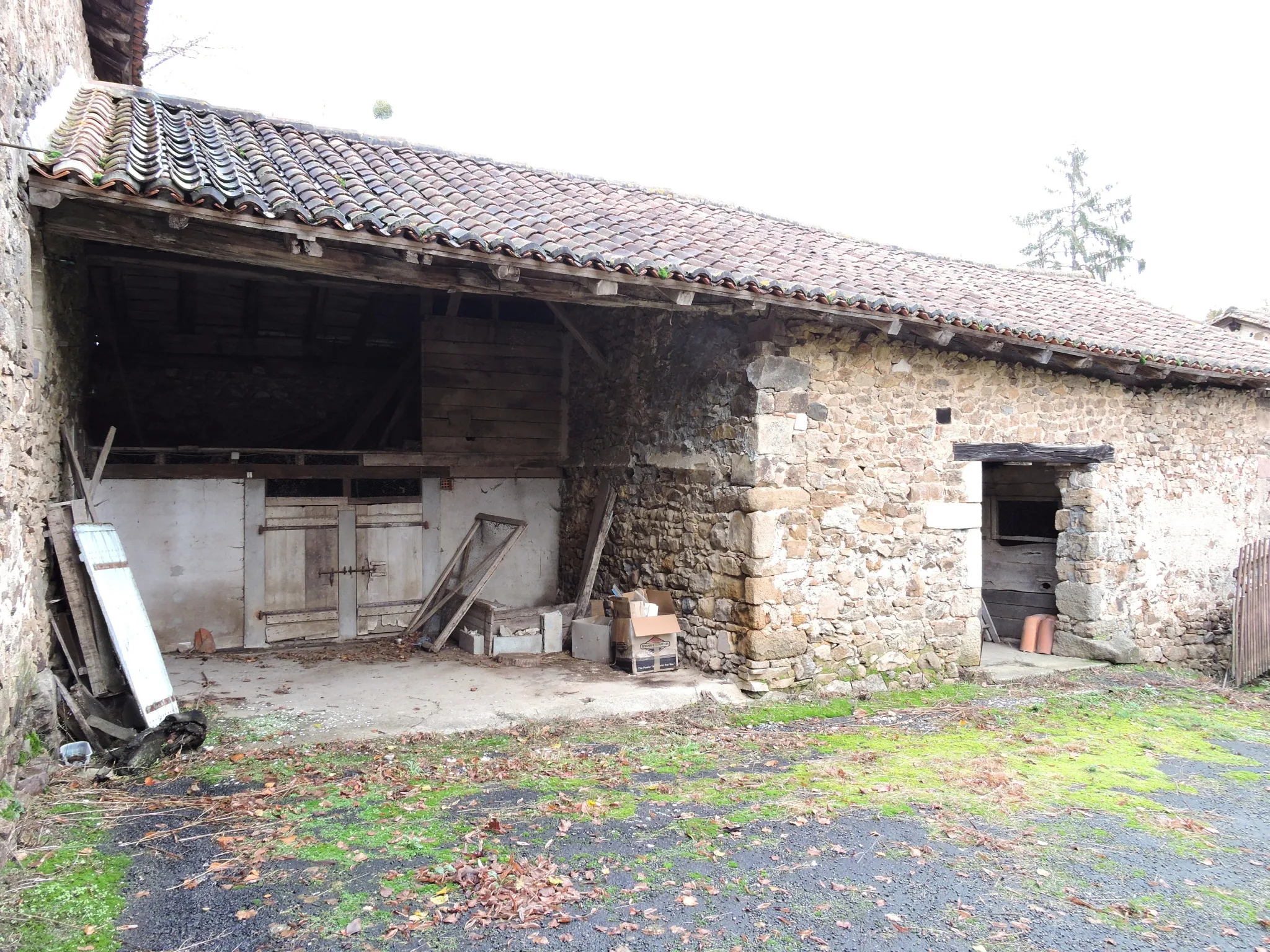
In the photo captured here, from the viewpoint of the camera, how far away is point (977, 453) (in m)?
7.88

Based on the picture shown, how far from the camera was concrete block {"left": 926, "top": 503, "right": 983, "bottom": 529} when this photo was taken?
766 centimetres

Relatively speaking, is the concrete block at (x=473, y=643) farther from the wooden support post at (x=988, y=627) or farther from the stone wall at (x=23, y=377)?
the wooden support post at (x=988, y=627)

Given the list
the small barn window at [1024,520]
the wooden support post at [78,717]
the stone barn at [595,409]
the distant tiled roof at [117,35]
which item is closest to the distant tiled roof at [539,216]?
the stone barn at [595,409]

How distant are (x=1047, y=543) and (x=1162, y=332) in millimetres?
2819

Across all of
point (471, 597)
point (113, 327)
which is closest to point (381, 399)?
point (113, 327)

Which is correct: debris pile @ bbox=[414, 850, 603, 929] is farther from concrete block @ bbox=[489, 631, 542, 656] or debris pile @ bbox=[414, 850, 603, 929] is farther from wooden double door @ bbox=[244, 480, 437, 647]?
wooden double door @ bbox=[244, 480, 437, 647]

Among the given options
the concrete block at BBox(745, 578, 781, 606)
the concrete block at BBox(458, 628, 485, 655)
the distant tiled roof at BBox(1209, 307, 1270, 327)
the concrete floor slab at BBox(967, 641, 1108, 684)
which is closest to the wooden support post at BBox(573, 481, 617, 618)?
the concrete block at BBox(458, 628, 485, 655)

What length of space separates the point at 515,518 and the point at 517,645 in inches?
76.7

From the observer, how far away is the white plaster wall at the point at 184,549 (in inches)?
313

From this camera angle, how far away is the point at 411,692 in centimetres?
659

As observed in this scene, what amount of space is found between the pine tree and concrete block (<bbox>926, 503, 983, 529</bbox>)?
22.0m

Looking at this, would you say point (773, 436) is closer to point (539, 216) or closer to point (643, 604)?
point (643, 604)

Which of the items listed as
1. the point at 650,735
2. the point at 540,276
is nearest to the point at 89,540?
the point at 540,276

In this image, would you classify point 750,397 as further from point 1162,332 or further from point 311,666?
point 1162,332
